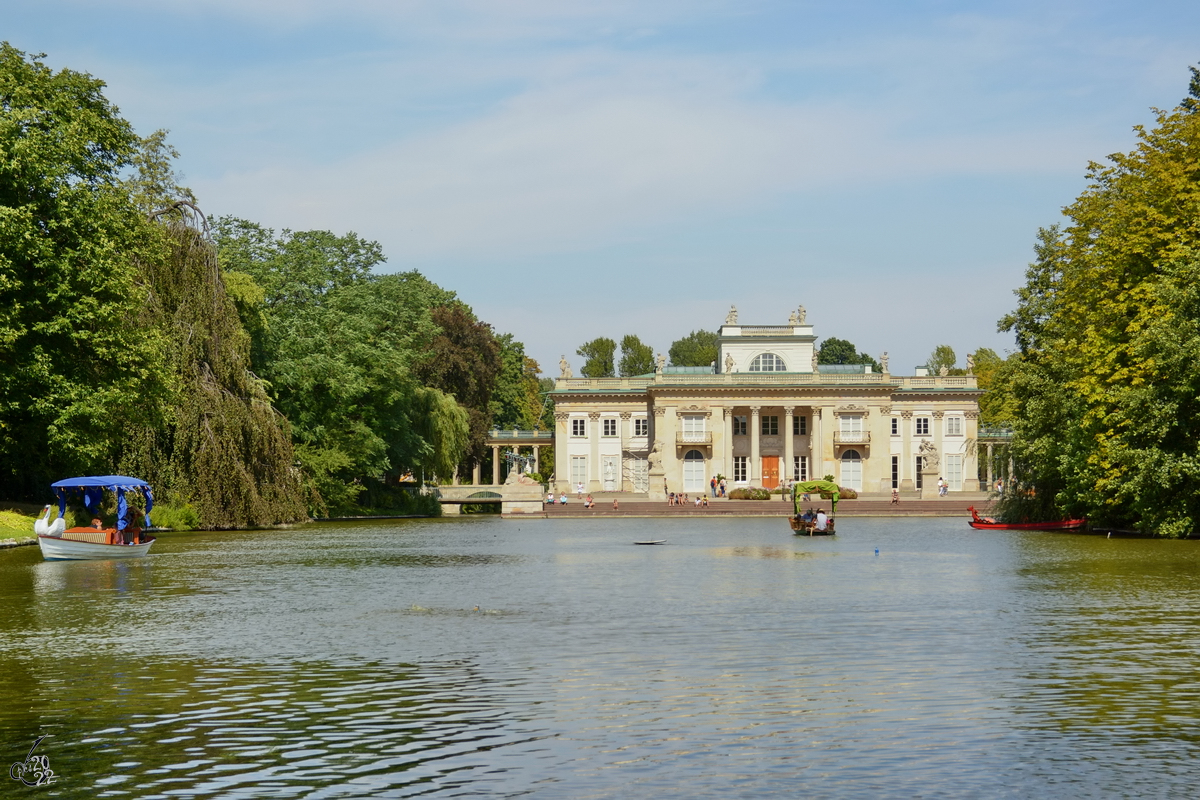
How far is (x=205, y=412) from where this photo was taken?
45.7 metres

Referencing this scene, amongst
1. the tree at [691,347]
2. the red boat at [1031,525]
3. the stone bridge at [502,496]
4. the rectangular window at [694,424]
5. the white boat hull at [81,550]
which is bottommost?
the white boat hull at [81,550]

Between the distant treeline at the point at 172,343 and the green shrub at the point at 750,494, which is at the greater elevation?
the distant treeline at the point at 172,343

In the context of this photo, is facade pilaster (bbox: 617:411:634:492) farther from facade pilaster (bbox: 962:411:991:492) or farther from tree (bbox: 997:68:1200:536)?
tree (bbox: 997:68:1200:536)

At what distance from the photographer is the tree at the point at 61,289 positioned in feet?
117

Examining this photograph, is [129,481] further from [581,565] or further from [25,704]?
[25,704]

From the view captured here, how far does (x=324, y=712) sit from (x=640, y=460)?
92678 millimetres

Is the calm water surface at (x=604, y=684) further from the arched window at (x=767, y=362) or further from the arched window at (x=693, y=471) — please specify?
the arched window at (x=767, y=362)

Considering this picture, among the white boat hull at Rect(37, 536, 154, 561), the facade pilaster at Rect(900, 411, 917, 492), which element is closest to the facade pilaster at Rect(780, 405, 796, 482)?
the facade pilaster at Rect(900, 411, 917, 492)

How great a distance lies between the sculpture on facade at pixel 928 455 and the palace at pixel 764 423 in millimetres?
216

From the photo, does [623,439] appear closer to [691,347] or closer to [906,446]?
[906,446]

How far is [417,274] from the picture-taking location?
292 ft

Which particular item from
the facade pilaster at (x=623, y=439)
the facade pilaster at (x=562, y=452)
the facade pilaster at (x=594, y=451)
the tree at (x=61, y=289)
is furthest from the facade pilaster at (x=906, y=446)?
the tree at (x=61, y=289)

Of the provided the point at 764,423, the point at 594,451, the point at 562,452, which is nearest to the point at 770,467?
the point at 764,423

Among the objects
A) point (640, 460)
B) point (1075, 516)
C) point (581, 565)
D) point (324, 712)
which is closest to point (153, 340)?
point (581, 565)
